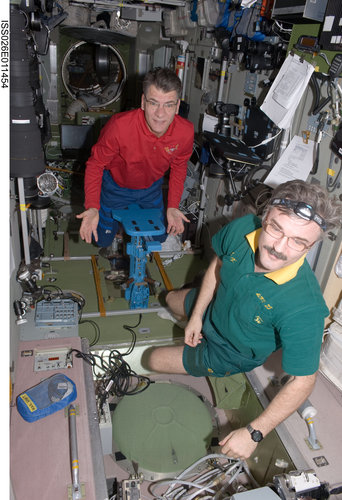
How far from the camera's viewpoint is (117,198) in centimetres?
359

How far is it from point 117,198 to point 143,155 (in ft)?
1.93

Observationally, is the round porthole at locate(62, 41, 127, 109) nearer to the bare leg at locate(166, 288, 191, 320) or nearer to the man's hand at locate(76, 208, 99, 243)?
the man's hand at locate(76, 208, 99, 243)

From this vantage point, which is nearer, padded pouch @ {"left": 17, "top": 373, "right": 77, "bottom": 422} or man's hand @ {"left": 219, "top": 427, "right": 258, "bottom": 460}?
man's hand @ {"left": 219, "top": 427, "right": 258, "bottom": 460}

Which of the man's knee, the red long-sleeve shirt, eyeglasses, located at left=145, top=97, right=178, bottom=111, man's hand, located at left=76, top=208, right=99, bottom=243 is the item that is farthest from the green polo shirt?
the red long-sleeve shirt

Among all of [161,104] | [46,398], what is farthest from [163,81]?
[46,398]

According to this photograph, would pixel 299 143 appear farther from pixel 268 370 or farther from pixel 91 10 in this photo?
pixel 91 10

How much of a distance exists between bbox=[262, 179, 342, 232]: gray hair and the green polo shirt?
8.9 inches

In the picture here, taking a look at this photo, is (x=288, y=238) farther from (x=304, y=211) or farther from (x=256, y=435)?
(x=256, y=435)

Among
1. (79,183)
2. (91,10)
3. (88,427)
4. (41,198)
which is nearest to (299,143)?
(41,198)

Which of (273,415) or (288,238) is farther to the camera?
(273,415)

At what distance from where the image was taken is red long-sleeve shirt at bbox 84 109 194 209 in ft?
9.82

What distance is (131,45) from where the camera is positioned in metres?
6.32

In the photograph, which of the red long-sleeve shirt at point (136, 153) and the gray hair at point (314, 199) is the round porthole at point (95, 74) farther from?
the gray hair at point (314, 199)

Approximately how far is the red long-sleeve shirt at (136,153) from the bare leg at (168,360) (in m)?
1.18
